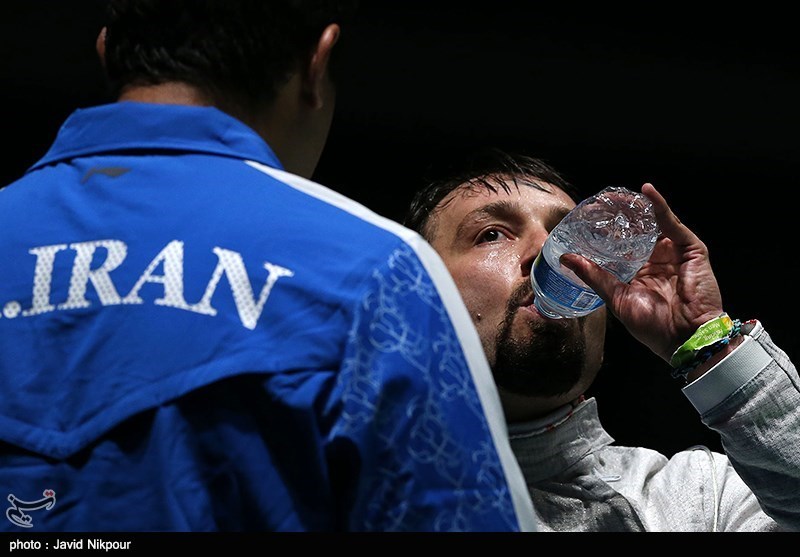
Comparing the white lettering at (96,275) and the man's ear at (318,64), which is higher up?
the man's ear at (318,64)

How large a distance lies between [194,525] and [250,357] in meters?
0.14

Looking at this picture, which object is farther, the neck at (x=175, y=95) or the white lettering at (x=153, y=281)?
the neck at (x=175, y=95)

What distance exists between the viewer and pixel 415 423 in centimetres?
88

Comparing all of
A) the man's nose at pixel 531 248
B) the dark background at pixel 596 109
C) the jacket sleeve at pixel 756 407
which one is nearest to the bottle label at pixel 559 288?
the man's nose at pixel 531 248

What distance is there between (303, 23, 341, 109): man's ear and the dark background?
179 centimetres

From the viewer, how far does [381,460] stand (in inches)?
34.3

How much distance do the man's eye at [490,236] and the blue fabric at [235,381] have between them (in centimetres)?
135

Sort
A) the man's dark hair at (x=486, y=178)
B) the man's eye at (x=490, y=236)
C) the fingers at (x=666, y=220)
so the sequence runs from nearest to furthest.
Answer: the fingers at (x=666, y=220)
the man's eye at (x=490, y=236)
the man's dark hair at (x=486, y=178)

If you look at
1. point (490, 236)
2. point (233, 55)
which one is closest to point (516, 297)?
point (490, 236)

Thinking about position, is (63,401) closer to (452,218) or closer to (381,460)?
(381,460)

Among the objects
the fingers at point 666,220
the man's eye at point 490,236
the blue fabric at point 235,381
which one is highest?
the blue fabric at point 235,381

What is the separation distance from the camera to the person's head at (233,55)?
102 centimetres

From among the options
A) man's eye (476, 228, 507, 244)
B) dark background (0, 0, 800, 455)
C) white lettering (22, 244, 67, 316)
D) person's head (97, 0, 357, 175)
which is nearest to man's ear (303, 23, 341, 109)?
person's head (97, 0, 357, 175)

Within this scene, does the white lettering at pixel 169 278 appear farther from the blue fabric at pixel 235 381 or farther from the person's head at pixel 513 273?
the person's head at pixel 513 273
